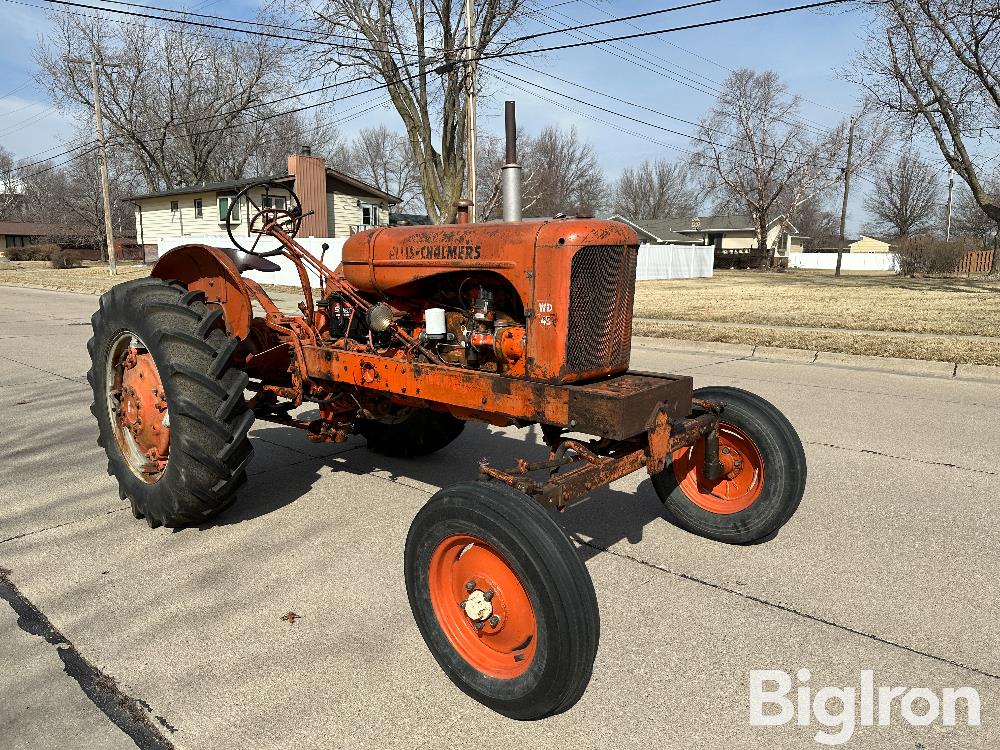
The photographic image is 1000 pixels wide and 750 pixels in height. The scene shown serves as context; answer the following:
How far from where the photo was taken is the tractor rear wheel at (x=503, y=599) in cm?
213

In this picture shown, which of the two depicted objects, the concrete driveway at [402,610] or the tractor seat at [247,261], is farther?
the tractor seat at [247,261]

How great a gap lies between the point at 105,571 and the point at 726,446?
3.01m

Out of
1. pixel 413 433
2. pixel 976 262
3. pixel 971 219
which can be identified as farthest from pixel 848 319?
pixel 971 219

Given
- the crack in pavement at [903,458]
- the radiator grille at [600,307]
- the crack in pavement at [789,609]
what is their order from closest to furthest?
the crack in pavement at [789,609], the radiator grille at [600,307], the crack in pavement at [903,458]

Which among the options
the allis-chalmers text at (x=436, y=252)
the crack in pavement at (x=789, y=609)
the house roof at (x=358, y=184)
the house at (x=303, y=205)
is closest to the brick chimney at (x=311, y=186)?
the house at (x=303, y=205)

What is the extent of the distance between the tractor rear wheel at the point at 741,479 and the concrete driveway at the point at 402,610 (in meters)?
0.12

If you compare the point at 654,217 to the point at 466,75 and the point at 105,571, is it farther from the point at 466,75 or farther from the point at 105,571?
the point at 105,571

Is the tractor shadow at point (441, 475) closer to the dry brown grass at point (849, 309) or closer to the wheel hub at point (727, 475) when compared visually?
the wheel hub at point (727, 475)

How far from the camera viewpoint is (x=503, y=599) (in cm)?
238

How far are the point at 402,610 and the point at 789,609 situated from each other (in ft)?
5.16

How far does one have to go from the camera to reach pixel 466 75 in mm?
15820

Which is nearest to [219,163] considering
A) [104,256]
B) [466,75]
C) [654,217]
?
[104,256]

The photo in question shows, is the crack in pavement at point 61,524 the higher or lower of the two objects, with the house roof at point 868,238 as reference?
lower

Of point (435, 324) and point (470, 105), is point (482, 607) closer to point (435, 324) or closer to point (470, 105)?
point (435, 324)
